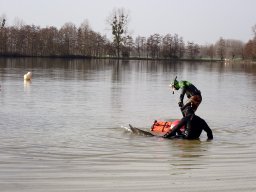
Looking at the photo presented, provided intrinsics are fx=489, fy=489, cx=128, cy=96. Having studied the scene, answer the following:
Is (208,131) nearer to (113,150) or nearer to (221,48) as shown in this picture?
(113,150)

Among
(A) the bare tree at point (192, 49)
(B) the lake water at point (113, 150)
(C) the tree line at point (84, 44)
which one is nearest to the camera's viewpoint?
(B) the lake water at point (113, 150)

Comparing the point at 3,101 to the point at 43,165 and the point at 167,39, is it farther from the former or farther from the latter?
the point at 167,39

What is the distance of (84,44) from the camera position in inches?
4670

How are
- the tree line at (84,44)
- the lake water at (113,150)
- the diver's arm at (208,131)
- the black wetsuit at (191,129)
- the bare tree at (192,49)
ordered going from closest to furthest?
the lake water at (113,150) → the black wetsuit at (191,129) → the diver's arm at (208,131) → the tree line at (84,44) → the bare tree at (192,49)

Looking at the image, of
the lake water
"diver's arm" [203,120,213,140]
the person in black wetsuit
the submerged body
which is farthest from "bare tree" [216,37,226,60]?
the submerged body

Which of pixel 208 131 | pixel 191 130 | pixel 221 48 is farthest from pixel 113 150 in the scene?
pixel 221 48

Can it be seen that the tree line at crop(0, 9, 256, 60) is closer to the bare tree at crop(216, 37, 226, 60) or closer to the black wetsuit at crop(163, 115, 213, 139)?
the bare tree at crop(216, 37, 226, 60)

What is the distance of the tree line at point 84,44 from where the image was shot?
112 meters

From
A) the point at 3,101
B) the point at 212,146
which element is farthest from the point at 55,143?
the point at 3,101

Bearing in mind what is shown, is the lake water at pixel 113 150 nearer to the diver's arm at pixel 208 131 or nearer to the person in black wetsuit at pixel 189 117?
the diver's arm at pixel 208 131

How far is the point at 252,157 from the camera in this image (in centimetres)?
980

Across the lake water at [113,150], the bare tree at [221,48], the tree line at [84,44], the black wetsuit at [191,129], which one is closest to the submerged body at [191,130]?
the black wetsuit at [191,129]

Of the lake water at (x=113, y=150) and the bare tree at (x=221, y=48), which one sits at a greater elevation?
the bare tree at (x=221, y=48)

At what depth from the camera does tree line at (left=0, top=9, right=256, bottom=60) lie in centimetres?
11156
